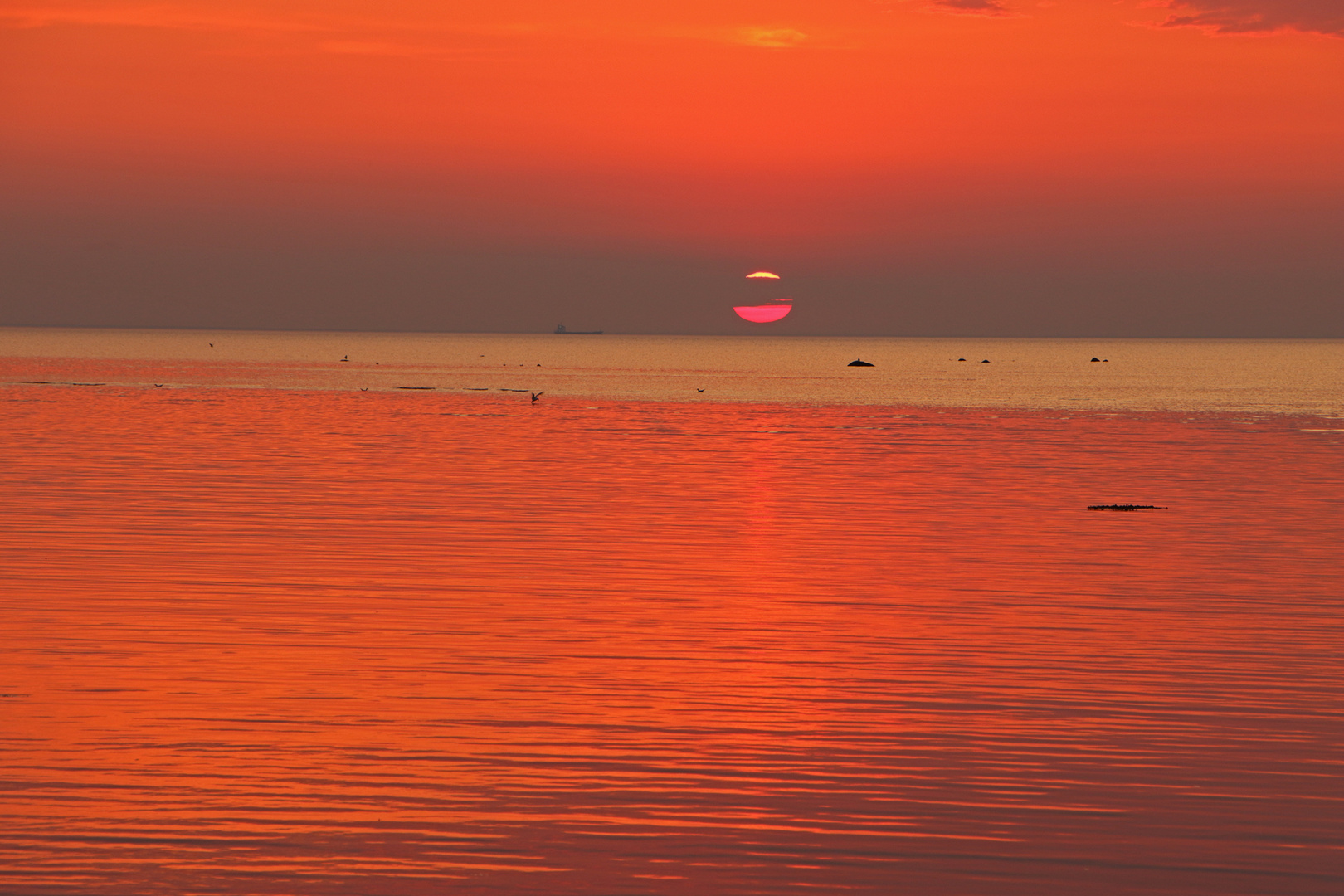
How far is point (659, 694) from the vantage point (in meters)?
18.2

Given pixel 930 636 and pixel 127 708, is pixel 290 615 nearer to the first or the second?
pixel 127 708

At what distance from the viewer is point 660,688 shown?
60.8 ft

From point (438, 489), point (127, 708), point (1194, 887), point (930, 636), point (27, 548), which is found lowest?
point (1194, 887)

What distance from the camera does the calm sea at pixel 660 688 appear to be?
12.3m

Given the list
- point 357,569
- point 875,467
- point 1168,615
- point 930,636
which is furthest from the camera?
point 875,467

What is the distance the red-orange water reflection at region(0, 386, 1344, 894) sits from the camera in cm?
1234

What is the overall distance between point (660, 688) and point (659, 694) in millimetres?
329

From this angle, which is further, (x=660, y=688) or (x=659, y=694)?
(x=660, y=688)

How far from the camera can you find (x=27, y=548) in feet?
97.8

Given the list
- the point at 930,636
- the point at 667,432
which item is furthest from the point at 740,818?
the point at 667,432

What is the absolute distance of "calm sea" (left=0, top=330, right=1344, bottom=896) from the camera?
40.5 feet

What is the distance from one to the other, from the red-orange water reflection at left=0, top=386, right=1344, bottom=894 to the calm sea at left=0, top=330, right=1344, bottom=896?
0.07 m

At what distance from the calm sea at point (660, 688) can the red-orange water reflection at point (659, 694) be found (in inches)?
2.6

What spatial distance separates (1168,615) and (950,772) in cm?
1096
